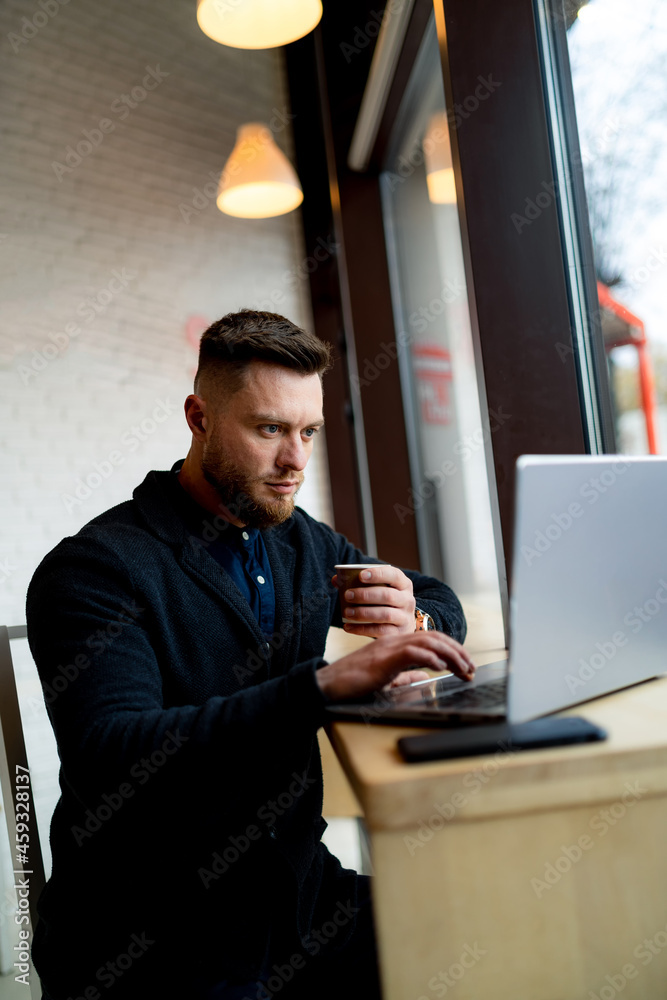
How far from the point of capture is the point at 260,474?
4.56ft

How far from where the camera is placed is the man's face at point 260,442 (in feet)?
4.51

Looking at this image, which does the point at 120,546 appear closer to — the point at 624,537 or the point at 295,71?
the point at 624,537

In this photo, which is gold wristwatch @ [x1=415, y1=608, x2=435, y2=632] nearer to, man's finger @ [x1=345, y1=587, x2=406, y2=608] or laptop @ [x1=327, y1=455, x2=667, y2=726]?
man's finger @ [x1=345, y1=587, x2=406, y2=608]

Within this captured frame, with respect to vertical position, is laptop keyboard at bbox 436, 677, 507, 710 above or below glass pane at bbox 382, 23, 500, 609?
below

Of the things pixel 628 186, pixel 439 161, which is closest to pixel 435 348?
pixel 439 161

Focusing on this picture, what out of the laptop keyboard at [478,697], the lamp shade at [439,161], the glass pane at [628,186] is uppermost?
the lamp shade at [439,161]

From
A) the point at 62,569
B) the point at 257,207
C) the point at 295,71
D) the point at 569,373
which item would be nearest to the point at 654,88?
the point at 569,373

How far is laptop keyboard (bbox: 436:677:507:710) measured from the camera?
2.97 ft

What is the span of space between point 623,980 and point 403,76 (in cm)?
289

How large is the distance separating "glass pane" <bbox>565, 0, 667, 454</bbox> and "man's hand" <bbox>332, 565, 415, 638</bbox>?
0.73 m

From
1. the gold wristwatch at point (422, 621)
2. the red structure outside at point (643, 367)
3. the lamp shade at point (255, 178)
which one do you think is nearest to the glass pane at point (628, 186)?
the red structure outside at point (643, 367)

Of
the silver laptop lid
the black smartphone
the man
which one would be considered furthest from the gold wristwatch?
the black smartphone

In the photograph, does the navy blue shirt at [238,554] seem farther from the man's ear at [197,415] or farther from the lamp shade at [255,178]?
the lamp shade at [255,178]

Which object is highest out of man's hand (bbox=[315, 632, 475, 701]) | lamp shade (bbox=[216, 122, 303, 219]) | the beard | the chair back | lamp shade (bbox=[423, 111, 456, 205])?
lamp shade (bbox=[216, 122, 303, 219])
